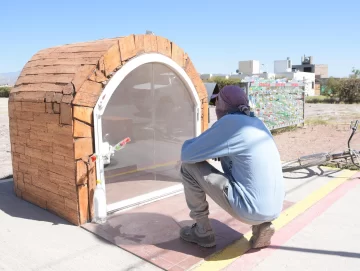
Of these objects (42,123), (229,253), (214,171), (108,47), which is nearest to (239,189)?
(214,171)

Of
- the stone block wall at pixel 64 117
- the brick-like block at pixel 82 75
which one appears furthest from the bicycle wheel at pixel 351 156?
the brick-like block at pixel 82 75

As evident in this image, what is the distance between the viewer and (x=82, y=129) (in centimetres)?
368

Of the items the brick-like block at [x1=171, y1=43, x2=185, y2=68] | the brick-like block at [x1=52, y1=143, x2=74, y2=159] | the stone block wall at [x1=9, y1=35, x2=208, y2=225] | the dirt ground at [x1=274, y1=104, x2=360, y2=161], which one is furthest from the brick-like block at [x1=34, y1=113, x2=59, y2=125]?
the dirt ground at [x1=274, y1=104, x2=360, y2=161]

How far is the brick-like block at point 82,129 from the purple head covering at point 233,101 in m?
1.51

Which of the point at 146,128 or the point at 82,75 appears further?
the point at 146,128

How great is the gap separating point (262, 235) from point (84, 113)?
7.18ft

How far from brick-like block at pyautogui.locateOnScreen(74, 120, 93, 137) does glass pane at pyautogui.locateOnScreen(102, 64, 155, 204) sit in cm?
61

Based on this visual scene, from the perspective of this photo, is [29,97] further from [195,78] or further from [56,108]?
[195,78]

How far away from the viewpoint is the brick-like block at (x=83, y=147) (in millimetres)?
3650

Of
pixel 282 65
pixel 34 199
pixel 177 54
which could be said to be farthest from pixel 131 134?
pixel 282 65

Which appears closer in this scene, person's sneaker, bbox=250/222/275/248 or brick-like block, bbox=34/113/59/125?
person's sneaker, bbox=250/222/275/248

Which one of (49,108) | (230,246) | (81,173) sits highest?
(49,108)

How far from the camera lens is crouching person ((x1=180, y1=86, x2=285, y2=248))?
9.45 feet

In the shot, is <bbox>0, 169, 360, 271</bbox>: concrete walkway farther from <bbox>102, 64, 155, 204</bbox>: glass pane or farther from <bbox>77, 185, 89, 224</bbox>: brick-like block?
<bbox>102, 64, 155, 204</bbox>: glass pane
